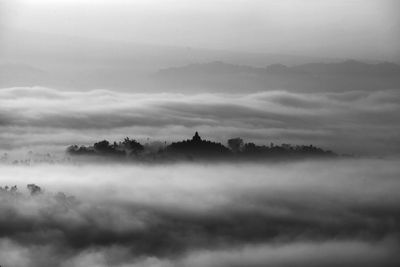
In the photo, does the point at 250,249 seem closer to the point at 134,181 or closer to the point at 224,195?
the point at 224,195

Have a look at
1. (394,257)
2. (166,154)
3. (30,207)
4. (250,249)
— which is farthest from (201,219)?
(166,154)

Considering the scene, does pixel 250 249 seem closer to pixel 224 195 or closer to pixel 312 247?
pixel 312 247

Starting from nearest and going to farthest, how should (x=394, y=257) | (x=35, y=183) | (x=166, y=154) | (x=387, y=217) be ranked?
(x=394, y=257)
(x=387, y=217)
(x=35, y=183)
(x=166, y=154)

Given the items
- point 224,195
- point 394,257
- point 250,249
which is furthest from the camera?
point 224,195

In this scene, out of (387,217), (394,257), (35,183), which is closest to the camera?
(394,257)

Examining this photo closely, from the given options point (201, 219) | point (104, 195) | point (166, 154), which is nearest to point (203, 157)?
point (166, 154)

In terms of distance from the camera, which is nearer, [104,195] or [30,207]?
[30,207]

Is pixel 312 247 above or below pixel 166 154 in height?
below

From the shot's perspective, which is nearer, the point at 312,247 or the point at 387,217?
the point at 312,247

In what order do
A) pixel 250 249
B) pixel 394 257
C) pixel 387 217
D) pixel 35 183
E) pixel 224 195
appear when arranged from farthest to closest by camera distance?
pixel 224 195, pixel 35 183, pixel 387 217, pixel 250 249, pixel 394 257

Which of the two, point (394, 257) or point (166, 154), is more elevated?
point (166, 154)
